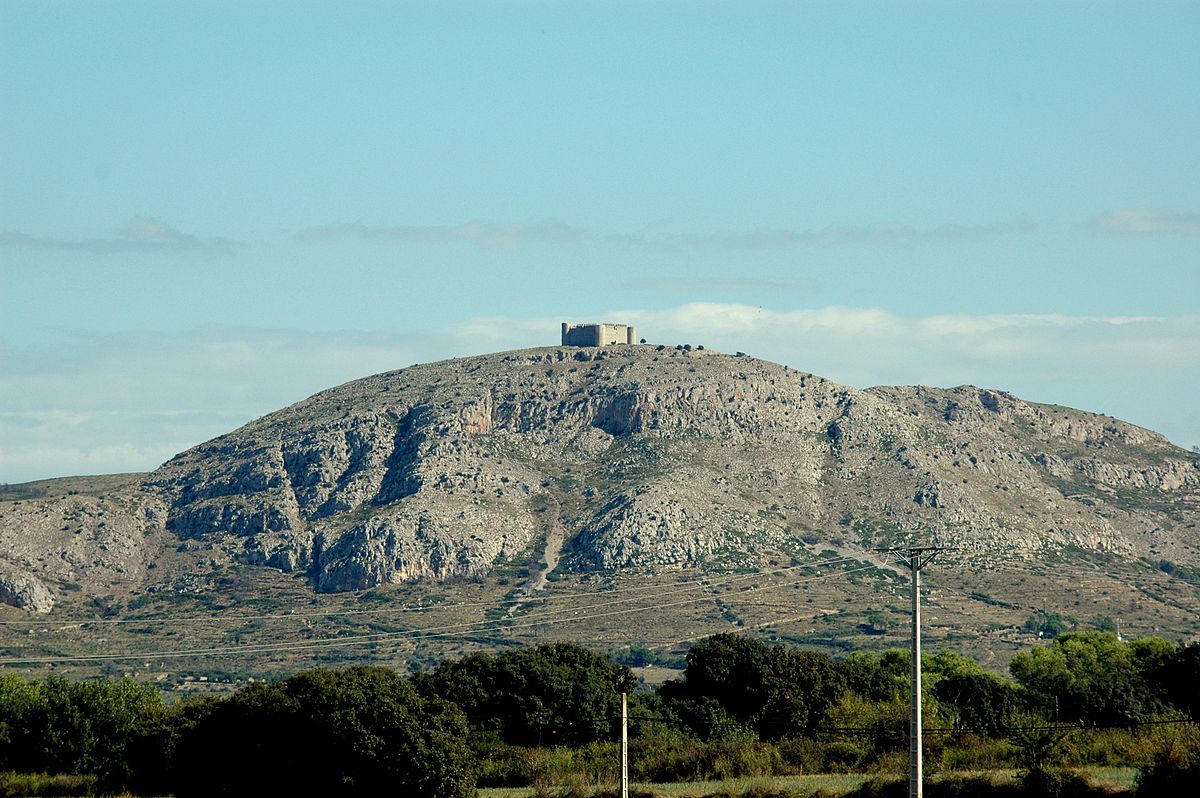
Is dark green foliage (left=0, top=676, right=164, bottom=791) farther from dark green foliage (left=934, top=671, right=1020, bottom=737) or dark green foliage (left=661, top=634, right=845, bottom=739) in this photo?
dark green foliage (left=934, top=671, right=1020, bottom=737)

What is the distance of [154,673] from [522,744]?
8773 centimetres

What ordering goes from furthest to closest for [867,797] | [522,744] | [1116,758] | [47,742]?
1. [522,744]
2. [47,742]
3. [1116,758]
4. [867,797]

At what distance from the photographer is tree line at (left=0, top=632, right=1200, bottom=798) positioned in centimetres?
7081

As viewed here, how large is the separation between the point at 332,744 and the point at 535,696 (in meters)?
38.6

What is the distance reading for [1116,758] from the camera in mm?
70438

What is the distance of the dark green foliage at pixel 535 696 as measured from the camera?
4129 inches

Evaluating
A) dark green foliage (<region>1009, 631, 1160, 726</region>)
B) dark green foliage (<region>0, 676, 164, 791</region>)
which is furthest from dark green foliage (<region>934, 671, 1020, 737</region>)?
dark green foliage (<region>0, 676, 164, 791</region>)

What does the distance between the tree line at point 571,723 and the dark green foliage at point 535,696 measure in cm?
14

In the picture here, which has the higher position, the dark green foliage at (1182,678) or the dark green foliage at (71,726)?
the dark green foliage at (1182,678)

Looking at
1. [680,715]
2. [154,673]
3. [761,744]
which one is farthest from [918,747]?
[154,673]

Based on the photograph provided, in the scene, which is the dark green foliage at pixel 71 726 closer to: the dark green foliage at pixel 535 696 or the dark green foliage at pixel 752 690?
the dark green foliage at pixel 535 696

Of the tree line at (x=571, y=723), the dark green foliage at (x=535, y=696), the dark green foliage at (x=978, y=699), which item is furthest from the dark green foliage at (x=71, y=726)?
the dark green foliage at (x=978, y=699)

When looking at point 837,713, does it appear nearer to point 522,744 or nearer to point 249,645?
point 522,744

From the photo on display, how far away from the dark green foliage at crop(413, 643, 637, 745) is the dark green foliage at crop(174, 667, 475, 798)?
2609 centimetres
